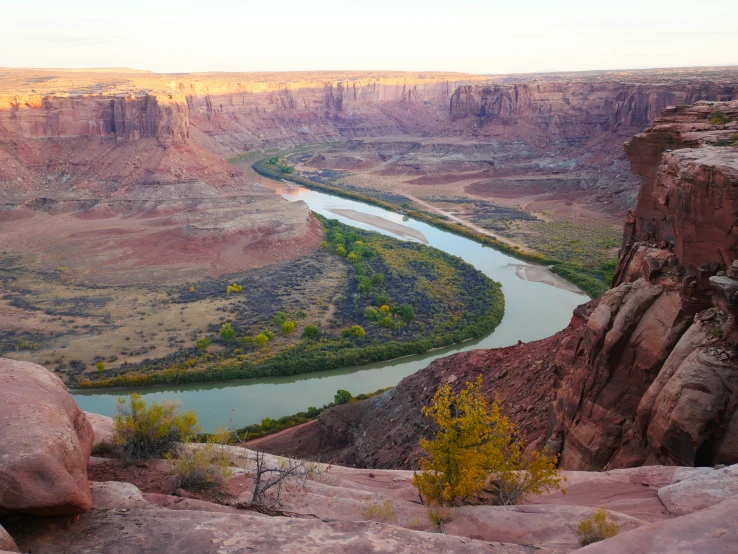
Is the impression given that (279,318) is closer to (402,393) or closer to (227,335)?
(227,335)

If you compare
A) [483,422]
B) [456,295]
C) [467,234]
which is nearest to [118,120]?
[467,234]

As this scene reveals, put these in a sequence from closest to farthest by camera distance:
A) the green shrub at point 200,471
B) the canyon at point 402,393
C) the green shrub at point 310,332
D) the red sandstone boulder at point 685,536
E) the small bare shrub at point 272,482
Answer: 1. the red sandstone boulder at point 685,536
2. the canyon at point 402,393
3. the small bare shrub at point 272,482
4. the green shrub at point 200,471
5. the green shrub at point 310,332

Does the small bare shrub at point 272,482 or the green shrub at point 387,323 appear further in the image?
the green shrub at point 387,323

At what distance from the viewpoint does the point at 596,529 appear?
8.41 meters

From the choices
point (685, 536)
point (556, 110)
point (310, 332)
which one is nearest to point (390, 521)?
point (685, 536)

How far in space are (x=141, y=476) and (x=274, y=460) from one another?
3549 millimetres

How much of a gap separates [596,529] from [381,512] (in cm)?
353

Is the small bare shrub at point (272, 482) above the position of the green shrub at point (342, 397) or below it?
above

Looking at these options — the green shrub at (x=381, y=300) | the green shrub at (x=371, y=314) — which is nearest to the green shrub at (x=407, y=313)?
the green shrub at (x=371, y=314)

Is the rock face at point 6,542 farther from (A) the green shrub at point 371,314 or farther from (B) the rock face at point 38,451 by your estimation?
(A) the green shrub at point 371,314

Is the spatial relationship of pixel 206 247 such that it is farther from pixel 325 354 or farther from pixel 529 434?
pixel 529 434

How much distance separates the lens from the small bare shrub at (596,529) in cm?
828

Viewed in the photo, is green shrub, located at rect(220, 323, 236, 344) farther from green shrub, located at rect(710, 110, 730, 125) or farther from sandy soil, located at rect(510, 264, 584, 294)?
green shrub, located at rect(710, 110, 730, 125)

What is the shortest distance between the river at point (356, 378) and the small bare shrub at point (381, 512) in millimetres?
13212
